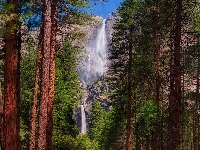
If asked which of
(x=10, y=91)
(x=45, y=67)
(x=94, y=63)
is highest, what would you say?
(x=94, y=63)

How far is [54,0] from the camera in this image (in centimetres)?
1538

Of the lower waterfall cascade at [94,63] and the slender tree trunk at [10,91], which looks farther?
the lower waterfall cascade at [94,63]

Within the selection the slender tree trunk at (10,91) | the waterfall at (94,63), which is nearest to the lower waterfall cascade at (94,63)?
the waterfall at (94,63)

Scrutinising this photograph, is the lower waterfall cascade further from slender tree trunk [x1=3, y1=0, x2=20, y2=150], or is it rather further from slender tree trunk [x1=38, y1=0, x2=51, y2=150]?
slender tree trunk [x1=38, y1=0, x2=51, y2=150]

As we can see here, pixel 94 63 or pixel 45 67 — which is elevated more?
pixel 94 63

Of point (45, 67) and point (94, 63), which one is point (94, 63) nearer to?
point (94, 63)

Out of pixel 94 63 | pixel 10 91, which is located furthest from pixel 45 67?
pixel 94 63

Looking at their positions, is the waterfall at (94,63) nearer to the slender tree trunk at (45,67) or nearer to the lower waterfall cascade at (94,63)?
the lower waterfall cascade at (94,63)

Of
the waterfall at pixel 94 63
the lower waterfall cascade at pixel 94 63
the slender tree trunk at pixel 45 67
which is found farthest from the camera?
the waterfall at pixel 94 63

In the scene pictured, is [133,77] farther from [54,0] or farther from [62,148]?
[54,0]

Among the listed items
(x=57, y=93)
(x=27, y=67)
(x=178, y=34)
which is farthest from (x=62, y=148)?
(x=178, y=34)

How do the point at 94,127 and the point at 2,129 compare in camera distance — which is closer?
the point at 2,129

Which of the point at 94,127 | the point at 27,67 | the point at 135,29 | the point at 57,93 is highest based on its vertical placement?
the point at 135,29

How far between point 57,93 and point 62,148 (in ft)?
16.0
